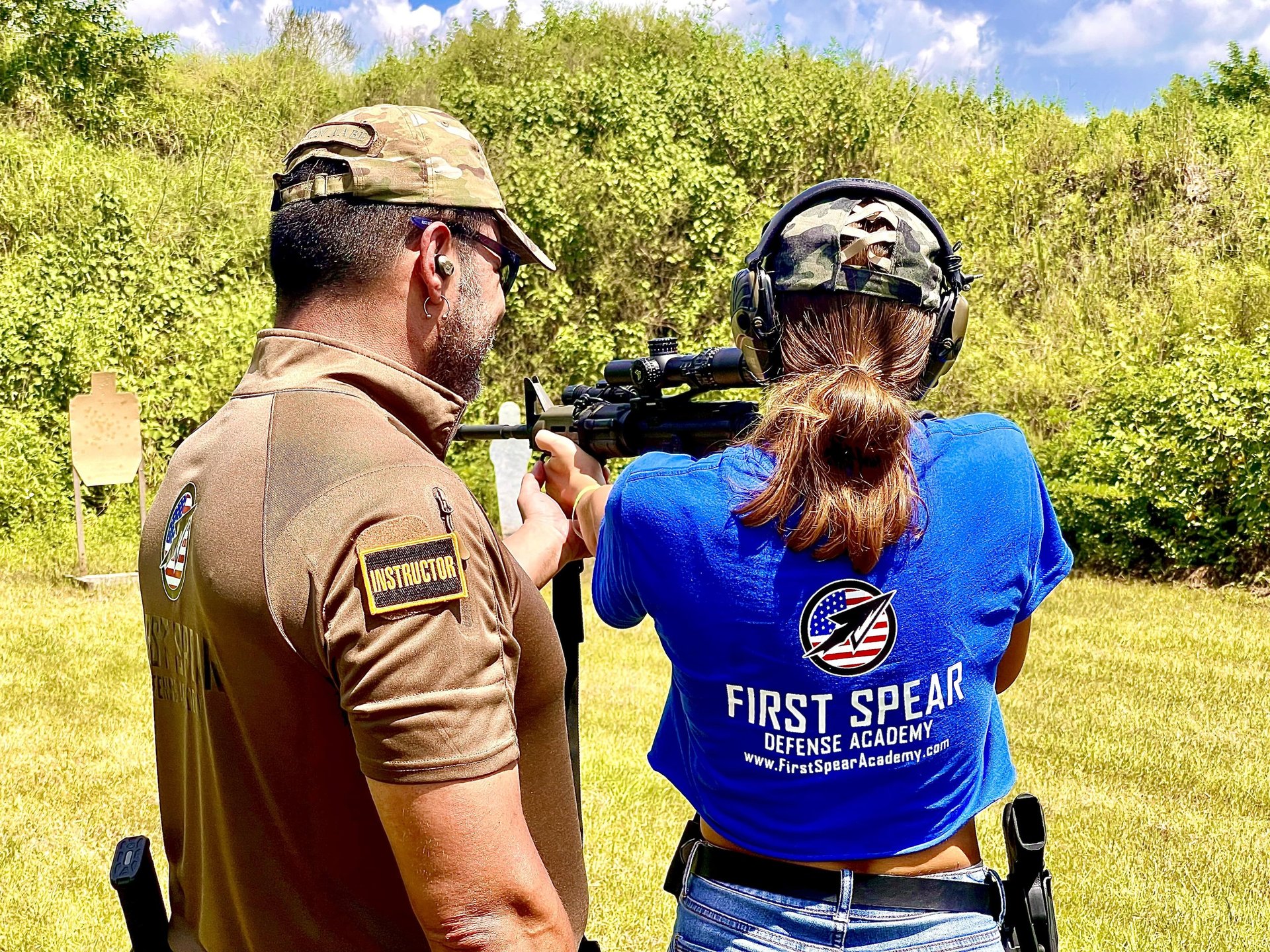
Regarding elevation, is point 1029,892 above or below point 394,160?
below

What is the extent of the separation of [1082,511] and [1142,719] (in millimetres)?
5300

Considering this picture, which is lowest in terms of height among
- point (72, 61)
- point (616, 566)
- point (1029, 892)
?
point (1029, 892)

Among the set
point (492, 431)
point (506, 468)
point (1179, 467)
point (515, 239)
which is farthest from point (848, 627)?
point (1179, 467)

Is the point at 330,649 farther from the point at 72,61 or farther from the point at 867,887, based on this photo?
the point at 72,61

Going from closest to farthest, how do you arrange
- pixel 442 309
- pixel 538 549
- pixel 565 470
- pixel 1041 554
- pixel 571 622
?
pixel 442 309, pixel 1041 554, pixel 538 549, pixel 571 622, pixel 565 470

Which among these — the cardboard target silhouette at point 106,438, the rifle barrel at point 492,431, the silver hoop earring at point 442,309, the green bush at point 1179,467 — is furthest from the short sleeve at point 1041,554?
the cardboard target silhouette at point 106,438

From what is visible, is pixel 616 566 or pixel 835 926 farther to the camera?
pixel 616 566

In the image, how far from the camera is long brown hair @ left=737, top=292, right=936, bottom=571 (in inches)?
64.0

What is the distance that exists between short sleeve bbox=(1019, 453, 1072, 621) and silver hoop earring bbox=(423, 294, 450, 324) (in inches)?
35.3

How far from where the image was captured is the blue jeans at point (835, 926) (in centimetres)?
166

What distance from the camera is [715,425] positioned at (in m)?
2.91

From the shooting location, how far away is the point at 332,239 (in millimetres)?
1498

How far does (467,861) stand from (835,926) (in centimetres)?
68

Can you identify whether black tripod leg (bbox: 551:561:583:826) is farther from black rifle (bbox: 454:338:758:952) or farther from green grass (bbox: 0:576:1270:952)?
green grass (bbox: 0:576:1270:952)
